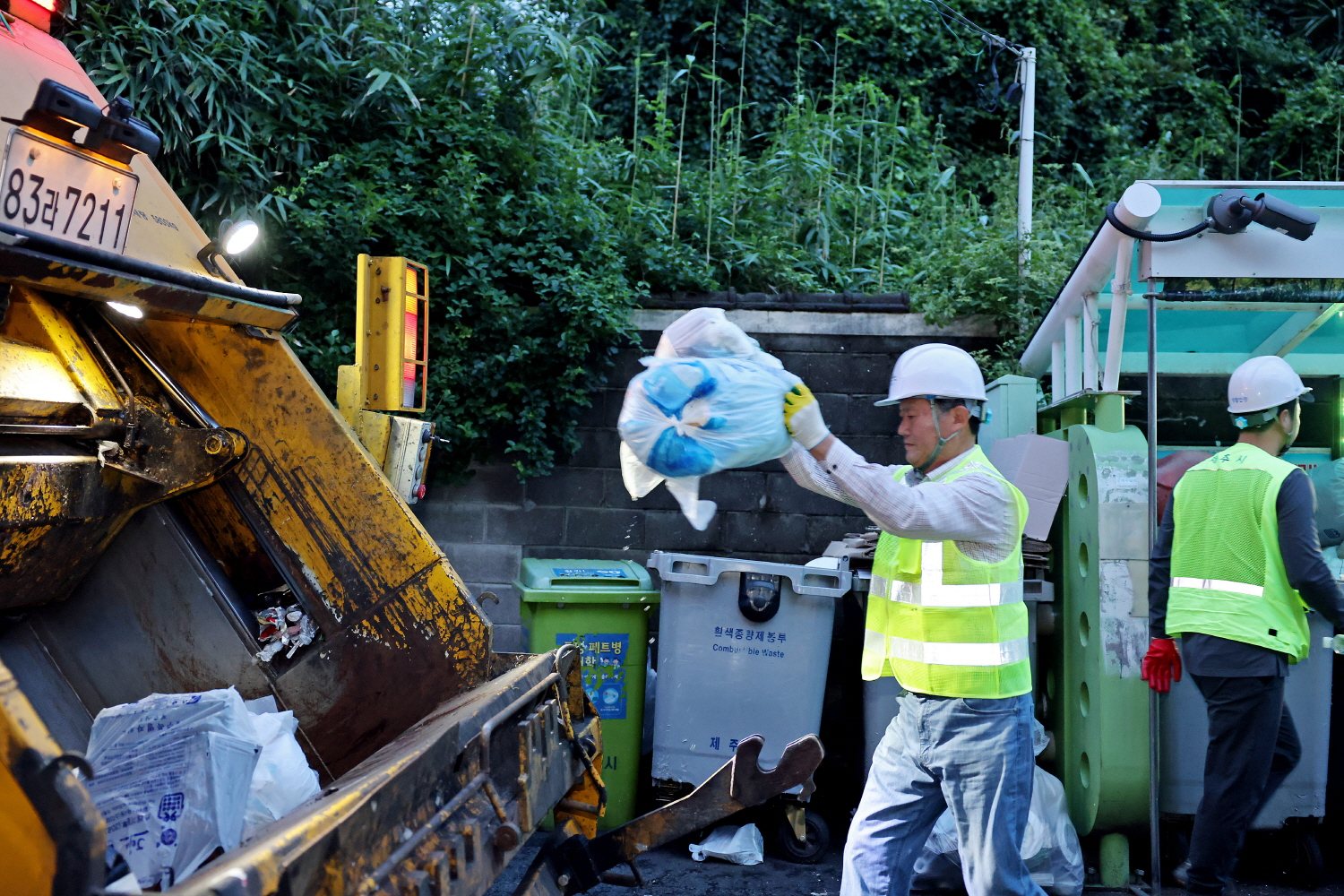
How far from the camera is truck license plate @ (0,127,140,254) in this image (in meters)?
1.82

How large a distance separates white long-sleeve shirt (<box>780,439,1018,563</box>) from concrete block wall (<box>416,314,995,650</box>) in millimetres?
2242

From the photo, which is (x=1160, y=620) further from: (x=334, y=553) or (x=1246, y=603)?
(x=334, y=553)

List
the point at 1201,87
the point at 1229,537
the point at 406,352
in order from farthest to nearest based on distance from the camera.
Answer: the point at 1201,87 → the point at 1229,537 → the point at 406,352

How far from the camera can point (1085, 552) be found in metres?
3.71

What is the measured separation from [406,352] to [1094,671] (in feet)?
8.14

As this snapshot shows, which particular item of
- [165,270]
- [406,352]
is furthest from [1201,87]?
[165,270]

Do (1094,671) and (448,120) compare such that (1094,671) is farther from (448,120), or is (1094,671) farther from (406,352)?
(448,120)

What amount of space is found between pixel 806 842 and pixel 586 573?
1275 millimetres

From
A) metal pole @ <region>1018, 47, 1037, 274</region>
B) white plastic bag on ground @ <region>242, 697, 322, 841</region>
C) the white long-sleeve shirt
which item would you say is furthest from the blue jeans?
metal pole @ <region>1018, 47, 1037, 274</region>

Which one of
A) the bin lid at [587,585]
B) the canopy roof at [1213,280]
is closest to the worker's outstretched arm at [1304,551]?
the canopy roof at [1213,280]

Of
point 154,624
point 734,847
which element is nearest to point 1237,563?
point 734,847

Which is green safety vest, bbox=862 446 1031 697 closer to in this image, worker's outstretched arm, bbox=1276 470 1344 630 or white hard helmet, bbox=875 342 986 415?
white hard helmet, bbox=875 342 986 415

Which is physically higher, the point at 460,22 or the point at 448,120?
the point at 460,22

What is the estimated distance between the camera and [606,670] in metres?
3.97
